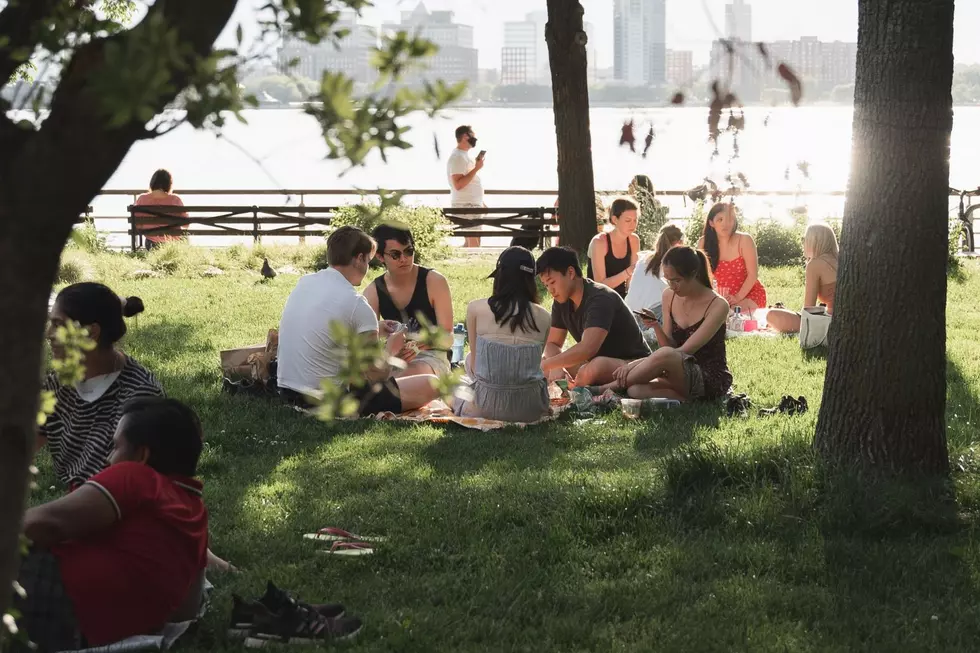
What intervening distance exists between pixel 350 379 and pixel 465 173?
14.8 metres

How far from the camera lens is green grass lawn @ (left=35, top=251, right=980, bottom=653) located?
4309 millimetres

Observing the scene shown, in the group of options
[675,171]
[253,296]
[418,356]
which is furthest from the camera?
[675,171]

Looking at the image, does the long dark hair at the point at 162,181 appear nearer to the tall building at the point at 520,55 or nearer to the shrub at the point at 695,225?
the shrub at the point at 695,225

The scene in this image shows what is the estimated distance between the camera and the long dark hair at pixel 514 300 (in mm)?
7492

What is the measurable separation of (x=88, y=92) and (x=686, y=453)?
4.21 m

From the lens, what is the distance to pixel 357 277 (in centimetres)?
757

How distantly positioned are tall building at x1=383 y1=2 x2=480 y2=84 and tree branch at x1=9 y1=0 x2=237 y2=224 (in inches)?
12.1

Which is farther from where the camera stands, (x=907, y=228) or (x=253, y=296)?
(x=253, y=296)

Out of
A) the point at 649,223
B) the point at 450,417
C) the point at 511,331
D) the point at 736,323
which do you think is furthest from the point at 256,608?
the point at 649,223

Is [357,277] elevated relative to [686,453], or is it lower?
elevated

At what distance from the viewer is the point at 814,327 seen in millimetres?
9633

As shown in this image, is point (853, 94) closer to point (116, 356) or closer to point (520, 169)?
point (116, 356)

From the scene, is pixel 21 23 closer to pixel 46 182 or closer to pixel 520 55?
pixel 46 182

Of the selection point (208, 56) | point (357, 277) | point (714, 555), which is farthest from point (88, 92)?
point (357, 277)
